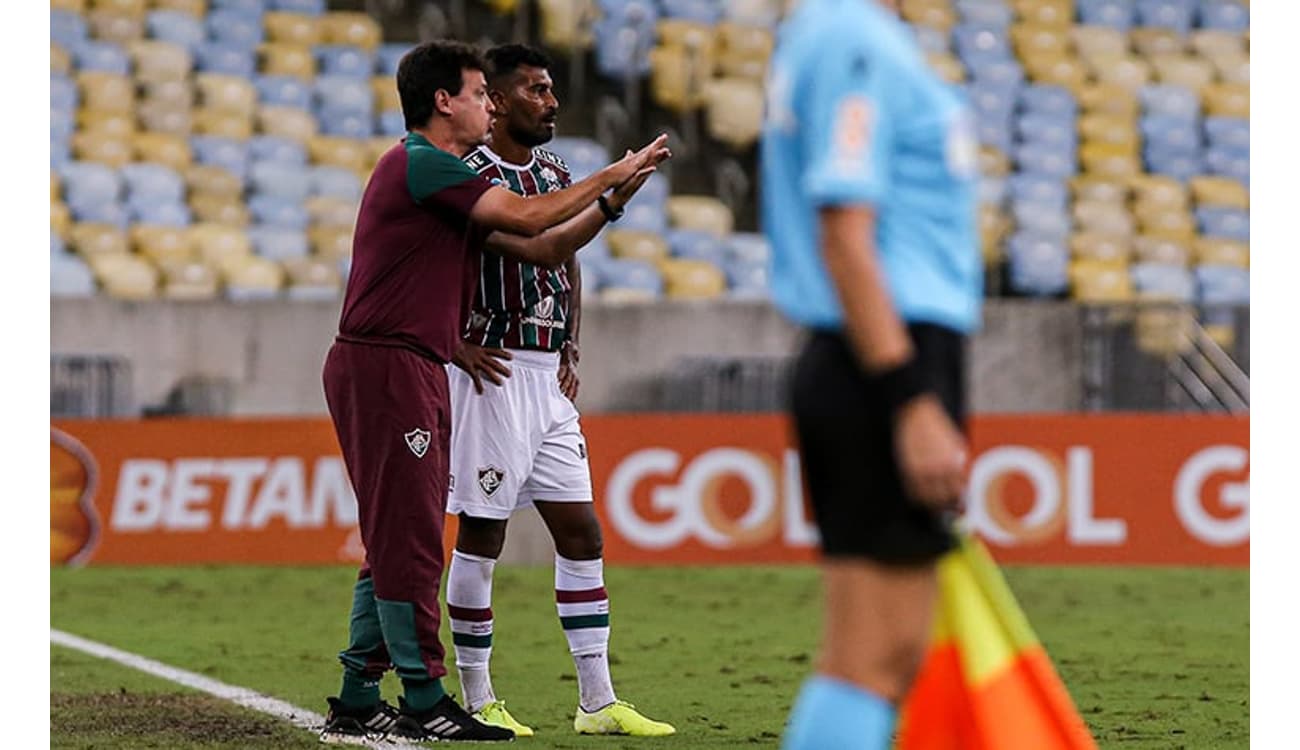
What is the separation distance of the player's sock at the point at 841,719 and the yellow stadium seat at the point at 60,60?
50.0ft

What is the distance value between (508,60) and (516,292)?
771 mm

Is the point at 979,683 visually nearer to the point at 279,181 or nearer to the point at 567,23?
the point at 279,181

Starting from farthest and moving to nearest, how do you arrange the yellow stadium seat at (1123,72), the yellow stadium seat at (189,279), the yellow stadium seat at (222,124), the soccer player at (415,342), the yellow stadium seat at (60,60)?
the yellow stadium seat at (1123,72), the yellow stadium seat at (60,60), the yellow stadium seat at (222,124), the yellow stadium seat at (189,279), the soccer player at (415,342)

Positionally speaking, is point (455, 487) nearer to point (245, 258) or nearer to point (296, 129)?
point (245, 258)

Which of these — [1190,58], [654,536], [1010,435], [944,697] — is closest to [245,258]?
[654,536]

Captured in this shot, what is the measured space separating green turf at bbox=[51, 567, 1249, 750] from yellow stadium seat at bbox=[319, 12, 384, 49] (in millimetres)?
6968

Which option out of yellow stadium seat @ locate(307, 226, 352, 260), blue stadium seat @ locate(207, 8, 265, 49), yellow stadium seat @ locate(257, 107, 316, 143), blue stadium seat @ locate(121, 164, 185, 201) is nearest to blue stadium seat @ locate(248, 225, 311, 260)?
yellow stadium seat @ locate(307, 226, 352, 260)

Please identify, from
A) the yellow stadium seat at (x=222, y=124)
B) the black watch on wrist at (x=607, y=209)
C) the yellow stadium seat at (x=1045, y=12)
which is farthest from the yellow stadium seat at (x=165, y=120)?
the black watch on wrist at (x=607, y=209)

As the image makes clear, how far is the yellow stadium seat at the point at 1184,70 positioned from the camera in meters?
20.2

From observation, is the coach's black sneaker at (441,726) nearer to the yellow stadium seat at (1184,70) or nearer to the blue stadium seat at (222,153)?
the blue stadium seat at (222,153)

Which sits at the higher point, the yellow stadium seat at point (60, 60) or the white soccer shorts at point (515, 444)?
the yellow stadium seat at point (60, 60)

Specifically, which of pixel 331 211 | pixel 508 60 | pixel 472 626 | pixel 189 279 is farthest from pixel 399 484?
pixel 331 211

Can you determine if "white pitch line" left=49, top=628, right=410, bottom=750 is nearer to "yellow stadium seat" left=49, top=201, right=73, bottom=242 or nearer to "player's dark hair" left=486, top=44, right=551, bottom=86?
"player's dark hair" left=486, top=44, right=551, bottom=86

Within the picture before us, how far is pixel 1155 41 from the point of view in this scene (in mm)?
20688
